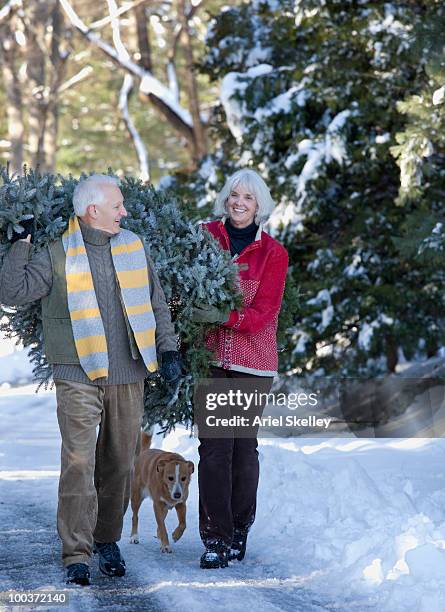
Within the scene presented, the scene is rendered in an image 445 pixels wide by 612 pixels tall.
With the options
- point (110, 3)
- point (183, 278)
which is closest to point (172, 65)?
point (110, 3)

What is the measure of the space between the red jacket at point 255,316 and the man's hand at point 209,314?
0.19 ft

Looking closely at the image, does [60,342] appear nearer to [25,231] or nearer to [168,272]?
[25,231]

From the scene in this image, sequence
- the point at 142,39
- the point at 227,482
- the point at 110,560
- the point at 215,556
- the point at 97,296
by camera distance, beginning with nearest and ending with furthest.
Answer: the point at 97,296, the point at 110,560, the point at 215,556, the point at 227,482, the point at 142,39

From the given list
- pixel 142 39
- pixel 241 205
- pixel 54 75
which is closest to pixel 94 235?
pixel 241 205

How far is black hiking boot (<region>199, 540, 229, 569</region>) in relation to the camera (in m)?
6.11

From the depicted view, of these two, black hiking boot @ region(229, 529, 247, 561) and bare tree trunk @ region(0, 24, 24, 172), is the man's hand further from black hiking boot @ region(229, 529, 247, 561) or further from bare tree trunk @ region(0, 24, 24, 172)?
bare tree trunk @ region(0, 24, 24, 172)

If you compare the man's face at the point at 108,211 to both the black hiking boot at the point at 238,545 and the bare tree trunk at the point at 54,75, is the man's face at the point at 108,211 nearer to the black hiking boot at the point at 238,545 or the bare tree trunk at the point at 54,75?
the black hiking boot at the point at 238,545

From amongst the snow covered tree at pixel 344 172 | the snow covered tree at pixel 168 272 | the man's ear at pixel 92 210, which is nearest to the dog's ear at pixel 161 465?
the snow covered tree at pixel 168 272

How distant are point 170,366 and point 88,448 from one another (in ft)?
1.97

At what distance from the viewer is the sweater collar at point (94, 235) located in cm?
586

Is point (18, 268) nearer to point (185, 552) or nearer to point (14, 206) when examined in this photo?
point (14, 206)

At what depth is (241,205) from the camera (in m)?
6.57

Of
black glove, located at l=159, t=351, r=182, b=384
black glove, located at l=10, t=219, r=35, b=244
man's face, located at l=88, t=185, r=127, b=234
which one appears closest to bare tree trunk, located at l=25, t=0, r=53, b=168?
black glove, located at l=10, t=219, r=35, b=244

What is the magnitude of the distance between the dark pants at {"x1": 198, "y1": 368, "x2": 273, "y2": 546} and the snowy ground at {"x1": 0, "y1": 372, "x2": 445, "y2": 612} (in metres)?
0.23
